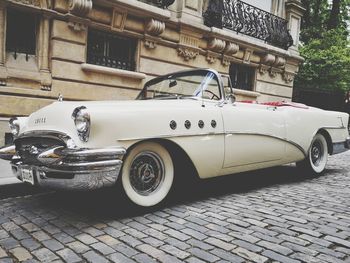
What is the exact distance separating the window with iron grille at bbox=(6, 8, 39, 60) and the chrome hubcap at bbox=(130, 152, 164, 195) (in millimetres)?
5584

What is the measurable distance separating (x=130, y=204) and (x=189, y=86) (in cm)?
185

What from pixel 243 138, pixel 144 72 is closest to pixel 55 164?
pixel 243 138

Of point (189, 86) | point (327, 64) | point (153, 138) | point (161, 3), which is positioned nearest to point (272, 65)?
point (327, 64)

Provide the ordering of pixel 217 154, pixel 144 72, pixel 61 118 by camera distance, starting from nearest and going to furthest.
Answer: pixel 61 118
pixel 217 154
pixel 144 72

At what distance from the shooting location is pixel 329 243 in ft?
9.05

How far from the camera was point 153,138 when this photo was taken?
11.2 ft

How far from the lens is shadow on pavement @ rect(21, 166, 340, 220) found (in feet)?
11.2

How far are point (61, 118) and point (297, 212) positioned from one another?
2.65 meters

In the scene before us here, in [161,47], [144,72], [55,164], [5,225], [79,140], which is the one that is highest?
[161,47]

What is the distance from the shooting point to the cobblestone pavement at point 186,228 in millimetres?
2504

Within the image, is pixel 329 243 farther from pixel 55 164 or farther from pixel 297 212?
pixel 55 164

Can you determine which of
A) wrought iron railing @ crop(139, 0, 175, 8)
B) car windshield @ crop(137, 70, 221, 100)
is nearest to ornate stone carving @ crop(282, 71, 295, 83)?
wrought iron railing @ crop(139, 0, 175, 8)

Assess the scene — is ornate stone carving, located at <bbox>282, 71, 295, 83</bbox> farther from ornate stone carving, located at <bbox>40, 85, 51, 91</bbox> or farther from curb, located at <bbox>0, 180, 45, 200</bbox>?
curb, located at <bbox>0, 180, 45, 200</bbox>

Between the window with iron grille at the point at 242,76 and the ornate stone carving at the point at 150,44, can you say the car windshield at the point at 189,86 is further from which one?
the window with iron grille at the point at 242,76
